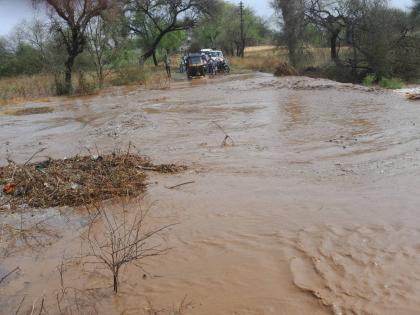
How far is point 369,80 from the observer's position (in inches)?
993

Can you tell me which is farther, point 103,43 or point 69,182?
point 103,43

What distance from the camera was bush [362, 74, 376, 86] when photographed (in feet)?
81.6

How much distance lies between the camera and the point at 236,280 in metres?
3.94

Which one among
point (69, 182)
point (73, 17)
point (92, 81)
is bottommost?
point (69, 182)

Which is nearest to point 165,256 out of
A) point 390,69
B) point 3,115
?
point 3,115

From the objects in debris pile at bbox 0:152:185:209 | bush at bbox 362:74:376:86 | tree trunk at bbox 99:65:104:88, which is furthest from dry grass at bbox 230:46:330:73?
debris pile at bbox 0:152:185:209

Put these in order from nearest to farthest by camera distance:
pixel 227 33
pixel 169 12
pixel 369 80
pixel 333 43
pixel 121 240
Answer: pixel 121 240
pixel 369 80
pixel 333 43
pixel 169 12
pixel 227 33

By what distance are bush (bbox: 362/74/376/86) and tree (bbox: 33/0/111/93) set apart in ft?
46.3

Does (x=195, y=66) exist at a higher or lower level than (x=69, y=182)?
higher

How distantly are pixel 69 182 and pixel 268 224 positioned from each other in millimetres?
2805

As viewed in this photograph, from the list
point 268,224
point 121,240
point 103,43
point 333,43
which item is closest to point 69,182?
point 121,240

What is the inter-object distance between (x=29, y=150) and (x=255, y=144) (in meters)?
4.91

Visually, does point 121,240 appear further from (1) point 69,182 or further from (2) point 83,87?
(2) point 83,87

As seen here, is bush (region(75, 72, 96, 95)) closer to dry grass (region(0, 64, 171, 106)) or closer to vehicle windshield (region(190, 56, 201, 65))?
dry grass (region(0, 64, 171, 106))
